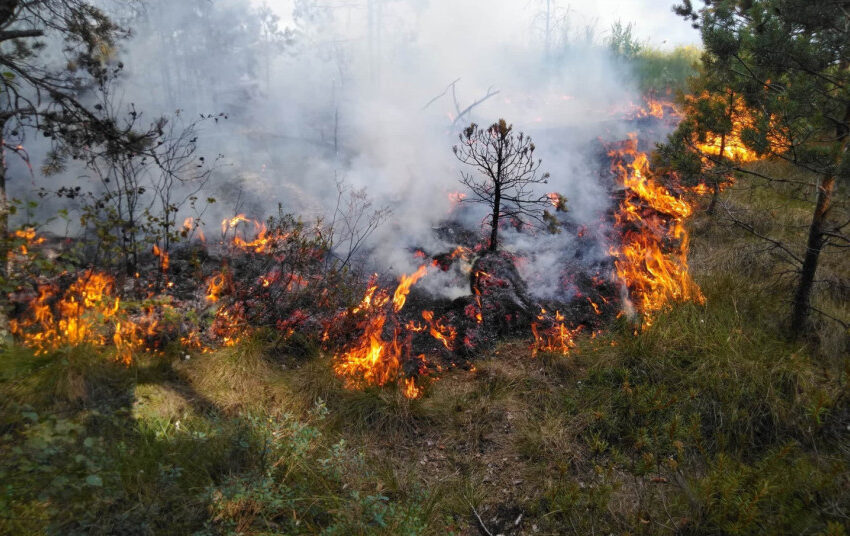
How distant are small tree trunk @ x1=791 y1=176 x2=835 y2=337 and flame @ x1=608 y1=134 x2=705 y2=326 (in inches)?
36.1

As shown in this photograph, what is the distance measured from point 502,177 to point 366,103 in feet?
35.1

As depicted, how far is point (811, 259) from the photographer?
441cm

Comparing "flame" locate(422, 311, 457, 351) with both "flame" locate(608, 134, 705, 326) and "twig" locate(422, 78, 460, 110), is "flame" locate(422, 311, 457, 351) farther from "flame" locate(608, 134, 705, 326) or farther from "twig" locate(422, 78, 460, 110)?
"twig" locate(422, 78, 460, 110)

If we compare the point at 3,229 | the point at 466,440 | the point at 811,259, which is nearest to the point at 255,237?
the point at 3,229

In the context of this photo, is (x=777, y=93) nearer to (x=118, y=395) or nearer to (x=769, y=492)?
(x=769, y=492)

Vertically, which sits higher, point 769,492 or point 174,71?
point 174,71

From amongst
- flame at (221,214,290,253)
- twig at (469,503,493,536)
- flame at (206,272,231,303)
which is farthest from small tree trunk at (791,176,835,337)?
flame at (206,272,231,303)

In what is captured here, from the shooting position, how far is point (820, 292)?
532 centimetres

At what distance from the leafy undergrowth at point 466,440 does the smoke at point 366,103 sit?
251 cm

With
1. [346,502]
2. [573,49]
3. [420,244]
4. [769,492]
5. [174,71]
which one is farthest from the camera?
[573,49]

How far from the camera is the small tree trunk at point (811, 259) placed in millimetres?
4215

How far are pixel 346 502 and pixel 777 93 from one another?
18.0 feet

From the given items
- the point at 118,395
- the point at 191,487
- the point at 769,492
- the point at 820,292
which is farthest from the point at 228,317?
the point at 820,292

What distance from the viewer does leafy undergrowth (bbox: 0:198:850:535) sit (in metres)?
2.88
